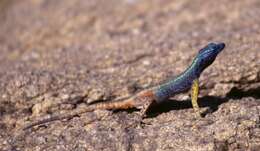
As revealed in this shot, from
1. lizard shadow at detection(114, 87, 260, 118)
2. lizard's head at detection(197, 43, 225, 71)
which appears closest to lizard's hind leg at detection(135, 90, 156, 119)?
lizard shadow at detection(114, 87, 260, 118)

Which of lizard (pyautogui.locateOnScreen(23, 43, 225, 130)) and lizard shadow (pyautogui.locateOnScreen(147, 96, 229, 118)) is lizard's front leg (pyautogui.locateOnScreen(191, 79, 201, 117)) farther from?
lizard shadow (pyautogui.locateOnScreen(147, 96, 229, 118))

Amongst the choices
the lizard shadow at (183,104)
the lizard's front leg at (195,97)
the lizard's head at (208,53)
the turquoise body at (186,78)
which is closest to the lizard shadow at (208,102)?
the lizard shadow at (183,104)

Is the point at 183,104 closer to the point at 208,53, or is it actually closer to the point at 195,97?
the point at 195,97


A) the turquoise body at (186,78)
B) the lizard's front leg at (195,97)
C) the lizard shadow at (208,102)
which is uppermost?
the turquoise body at (186,78)

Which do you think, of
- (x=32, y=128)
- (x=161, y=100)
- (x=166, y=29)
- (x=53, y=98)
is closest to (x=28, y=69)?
(x=53, y=98)

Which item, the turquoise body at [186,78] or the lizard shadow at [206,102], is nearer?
the turquoise body at [186,78]

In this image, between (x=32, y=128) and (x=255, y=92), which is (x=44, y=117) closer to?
(x=32, y=128)

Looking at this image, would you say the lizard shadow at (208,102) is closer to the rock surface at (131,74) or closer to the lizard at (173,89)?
the rock surface at (131,74)

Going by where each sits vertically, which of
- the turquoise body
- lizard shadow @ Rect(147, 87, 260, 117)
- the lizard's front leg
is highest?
the turquoise body
